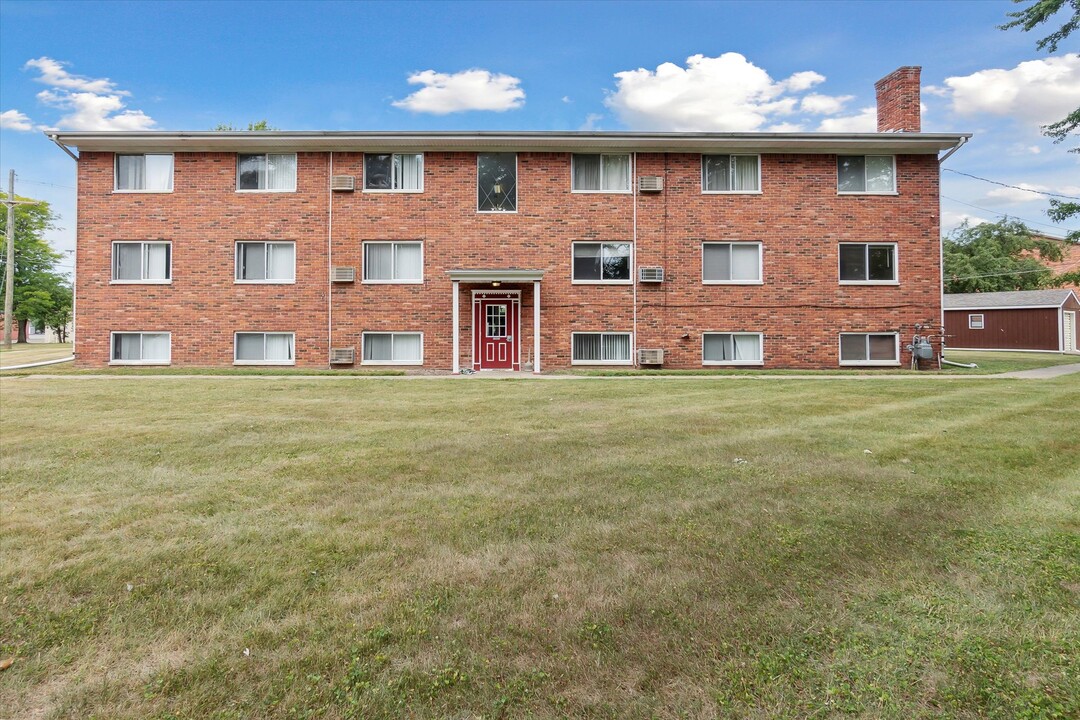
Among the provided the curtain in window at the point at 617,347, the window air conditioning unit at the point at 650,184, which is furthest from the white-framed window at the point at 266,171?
the curtain in window at the point at 617,347

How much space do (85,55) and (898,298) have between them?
Result: 30.4 m

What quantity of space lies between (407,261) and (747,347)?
10.4 metres

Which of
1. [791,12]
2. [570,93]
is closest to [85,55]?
[570,93]

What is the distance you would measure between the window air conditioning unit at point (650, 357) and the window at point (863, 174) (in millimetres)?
7454

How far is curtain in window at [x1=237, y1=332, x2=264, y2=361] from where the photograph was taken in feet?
55.6

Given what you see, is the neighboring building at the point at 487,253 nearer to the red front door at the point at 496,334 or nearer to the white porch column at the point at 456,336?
the red front door at the point at 496,334

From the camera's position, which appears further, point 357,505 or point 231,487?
point 231,487

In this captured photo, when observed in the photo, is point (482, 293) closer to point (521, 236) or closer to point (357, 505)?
point (521, 236)

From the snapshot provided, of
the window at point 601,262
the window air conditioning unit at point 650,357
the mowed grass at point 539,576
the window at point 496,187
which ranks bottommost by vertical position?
the mowed grass at point 539,576

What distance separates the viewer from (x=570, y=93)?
2134 centimetres

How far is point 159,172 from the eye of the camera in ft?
56.0

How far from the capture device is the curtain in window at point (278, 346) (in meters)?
16.9

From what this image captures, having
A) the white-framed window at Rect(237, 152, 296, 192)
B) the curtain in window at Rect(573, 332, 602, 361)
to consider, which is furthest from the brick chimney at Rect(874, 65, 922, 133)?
the white-framed window at Rect(237, 152, 296, 192)

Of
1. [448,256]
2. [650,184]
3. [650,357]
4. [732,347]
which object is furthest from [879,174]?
[448,256]
